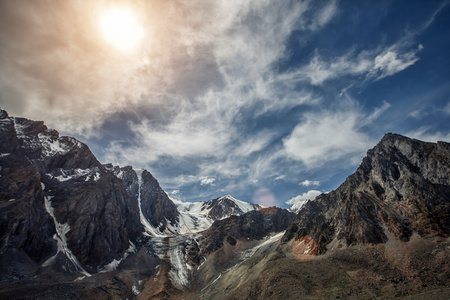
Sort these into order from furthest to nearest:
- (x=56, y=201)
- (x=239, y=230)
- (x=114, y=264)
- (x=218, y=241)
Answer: (x=239, y=230) < (x=218, y=241) < (x=56, y=201) < (x=114, y=264)

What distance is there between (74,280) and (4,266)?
68.6 ft

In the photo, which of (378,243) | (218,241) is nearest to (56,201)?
(218,241)

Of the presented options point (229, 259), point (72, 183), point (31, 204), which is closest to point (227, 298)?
point (229, 259)

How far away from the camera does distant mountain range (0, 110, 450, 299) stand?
50.0m

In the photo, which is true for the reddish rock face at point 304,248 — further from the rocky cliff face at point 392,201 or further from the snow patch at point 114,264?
the snow patch at point 114,264

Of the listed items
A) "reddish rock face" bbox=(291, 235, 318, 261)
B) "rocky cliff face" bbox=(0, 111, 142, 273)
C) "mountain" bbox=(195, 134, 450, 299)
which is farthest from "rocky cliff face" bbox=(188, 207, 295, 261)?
"reddish rock face" bbox=(291, 235, 318, 261)

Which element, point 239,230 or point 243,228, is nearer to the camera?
point 239,230

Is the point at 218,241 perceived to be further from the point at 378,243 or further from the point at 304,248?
the point at 378,243

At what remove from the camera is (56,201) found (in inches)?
4363

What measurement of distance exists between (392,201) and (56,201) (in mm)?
145698

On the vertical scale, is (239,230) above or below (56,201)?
below

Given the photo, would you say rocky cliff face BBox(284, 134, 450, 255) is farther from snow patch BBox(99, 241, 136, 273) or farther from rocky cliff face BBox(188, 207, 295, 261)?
snow patch BBox(99, 241, 136, 273)

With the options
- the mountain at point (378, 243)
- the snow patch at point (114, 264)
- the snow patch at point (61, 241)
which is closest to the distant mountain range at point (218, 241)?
the mountain at point (378, 243)

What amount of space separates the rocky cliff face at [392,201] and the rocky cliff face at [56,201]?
3790 inches
